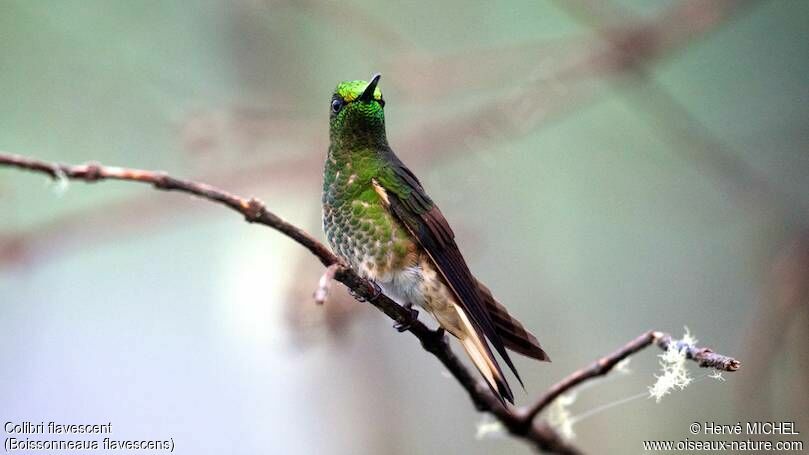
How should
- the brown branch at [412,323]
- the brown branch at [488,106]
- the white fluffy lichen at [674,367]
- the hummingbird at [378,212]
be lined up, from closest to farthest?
the brown branch at [412,323]
the white fluffy lichen at [674,367]
the hummingbird at [378,212]
the brown branch at [488,106]

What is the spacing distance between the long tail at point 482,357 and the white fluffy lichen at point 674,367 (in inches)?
9.0

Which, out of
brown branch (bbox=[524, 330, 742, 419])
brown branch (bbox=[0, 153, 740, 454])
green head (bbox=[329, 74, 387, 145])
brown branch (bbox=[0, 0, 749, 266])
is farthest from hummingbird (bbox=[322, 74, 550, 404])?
brown branch (bbox=[0, 0, 749, 266])

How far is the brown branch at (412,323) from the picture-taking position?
103 cm

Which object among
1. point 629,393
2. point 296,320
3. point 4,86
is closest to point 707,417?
point 629,393

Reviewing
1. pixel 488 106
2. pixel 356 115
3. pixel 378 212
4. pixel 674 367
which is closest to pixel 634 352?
pixel 674 367

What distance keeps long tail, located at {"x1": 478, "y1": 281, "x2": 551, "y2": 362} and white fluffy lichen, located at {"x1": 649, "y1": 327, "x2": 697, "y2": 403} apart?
0.69 feet

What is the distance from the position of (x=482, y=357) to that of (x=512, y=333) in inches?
5.4

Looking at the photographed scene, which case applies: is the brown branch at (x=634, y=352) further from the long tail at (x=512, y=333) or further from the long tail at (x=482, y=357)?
the long tail at (x=512, y=333)

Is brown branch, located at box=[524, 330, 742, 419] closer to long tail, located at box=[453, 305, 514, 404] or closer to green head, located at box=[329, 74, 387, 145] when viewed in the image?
long tail, located at box=[453, 305, 514, 404]

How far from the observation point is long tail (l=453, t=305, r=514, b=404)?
1.41m

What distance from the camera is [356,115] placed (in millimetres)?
1979

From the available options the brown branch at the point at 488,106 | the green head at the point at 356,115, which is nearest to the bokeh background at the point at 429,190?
the brown branch at the point at 488,106

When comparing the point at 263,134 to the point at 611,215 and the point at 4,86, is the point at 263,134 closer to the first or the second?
the point at 611,215

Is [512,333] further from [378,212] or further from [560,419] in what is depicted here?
[378,212]
